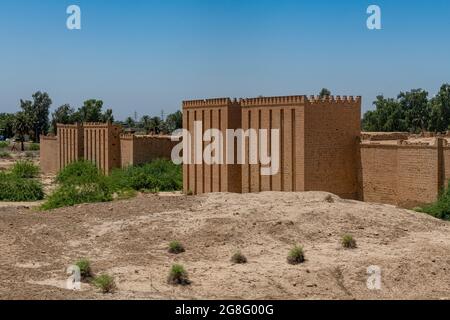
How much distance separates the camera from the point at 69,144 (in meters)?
49.1

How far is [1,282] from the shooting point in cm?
1345

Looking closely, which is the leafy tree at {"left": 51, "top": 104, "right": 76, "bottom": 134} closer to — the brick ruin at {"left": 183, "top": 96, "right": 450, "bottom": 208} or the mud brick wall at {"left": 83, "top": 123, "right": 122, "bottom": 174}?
the mud brick wall at {"left": 83, "top": 123, "right": 122, "bottom": 174}

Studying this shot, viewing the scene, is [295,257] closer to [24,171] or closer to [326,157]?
[326,157]

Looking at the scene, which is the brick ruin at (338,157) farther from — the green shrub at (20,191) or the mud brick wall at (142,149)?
the mud brick wall at (142,149)

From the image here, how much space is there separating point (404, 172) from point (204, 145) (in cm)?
1061

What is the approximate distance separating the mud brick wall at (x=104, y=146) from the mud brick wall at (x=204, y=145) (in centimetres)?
1171

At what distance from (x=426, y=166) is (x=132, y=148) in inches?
889

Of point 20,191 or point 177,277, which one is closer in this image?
point 177,277

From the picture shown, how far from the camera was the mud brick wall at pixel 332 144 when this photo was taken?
27.0 metres

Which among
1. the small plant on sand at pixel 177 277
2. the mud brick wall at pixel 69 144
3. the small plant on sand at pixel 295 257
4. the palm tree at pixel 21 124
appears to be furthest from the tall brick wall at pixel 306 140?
the palm tree at pixel 21 124

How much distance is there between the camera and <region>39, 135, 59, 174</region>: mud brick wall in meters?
52.4

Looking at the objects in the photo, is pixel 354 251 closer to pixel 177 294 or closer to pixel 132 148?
pixel 177 294

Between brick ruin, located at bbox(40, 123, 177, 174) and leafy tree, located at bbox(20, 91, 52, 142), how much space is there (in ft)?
154

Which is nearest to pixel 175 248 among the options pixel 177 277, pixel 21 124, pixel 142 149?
pixel 177 277
